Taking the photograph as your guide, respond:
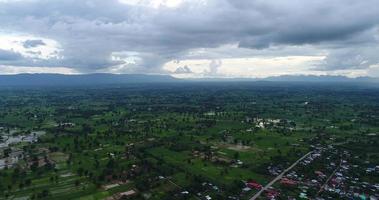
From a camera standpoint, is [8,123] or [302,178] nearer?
[302,178]

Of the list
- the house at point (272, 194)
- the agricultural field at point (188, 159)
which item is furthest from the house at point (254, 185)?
the house at point (272, 194)

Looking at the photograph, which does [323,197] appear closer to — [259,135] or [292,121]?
[259,135]

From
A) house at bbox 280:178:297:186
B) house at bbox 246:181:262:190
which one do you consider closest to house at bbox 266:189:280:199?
house at bbox 246:181:262:190

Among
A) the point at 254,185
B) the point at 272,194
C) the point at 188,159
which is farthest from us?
the point at 188,159

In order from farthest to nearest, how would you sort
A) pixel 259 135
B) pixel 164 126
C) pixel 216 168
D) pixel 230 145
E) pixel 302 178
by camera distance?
pixel 164 126, pixel 259 135, pixel 230 145, pixel 216 168, pixel 302 178

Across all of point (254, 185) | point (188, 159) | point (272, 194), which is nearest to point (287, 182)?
point (254, 185)

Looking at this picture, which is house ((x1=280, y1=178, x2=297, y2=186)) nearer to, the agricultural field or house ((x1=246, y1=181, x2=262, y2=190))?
the agricultural field

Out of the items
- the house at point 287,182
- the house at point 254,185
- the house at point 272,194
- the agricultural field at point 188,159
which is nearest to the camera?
the house at point 272,194

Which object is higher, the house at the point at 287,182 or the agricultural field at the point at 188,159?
the house at the point at 287,182

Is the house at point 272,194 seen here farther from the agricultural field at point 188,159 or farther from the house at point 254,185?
the house at point 254,185

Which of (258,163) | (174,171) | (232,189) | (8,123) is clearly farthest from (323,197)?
(8,123)

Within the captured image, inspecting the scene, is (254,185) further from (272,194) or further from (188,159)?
(188,159)
